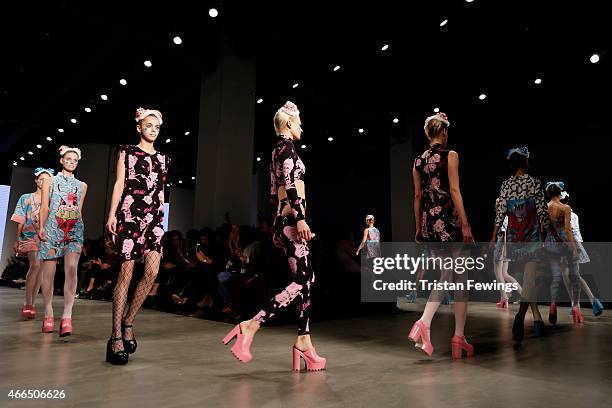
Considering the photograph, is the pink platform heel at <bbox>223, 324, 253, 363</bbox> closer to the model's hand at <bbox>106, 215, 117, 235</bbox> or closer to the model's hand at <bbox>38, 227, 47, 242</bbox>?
the model's hand at <bbox>106, 215, 117, 235</bbox>

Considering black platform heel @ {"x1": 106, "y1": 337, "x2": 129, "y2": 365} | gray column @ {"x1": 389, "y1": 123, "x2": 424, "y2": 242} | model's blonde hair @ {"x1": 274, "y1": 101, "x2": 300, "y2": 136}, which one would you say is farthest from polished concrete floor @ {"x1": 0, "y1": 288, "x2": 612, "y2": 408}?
gray column @ {"x1": 389, "y1": 123, "x2": 424, "y2": 242}

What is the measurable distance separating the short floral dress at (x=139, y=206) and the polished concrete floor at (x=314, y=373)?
2.32 feet

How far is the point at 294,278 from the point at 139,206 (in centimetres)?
110

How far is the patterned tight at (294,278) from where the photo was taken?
7.32ft

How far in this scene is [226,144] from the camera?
6691mm

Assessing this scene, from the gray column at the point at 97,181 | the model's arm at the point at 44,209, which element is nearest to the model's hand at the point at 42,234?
the model's arm at the point at 44,209

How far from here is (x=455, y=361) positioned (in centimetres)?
261

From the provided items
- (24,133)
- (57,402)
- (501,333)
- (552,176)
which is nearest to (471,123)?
(552,176)

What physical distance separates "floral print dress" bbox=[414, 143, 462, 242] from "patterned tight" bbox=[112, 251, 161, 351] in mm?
1833

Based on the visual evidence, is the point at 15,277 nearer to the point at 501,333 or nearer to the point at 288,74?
the point at 288,74

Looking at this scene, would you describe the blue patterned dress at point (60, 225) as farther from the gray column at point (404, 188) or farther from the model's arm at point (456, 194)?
the gray column at point (404, 188)

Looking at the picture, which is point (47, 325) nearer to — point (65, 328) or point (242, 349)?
point (65, 328)

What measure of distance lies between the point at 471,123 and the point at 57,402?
10.1 m

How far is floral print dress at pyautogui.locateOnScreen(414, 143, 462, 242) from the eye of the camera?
2.73 metres
